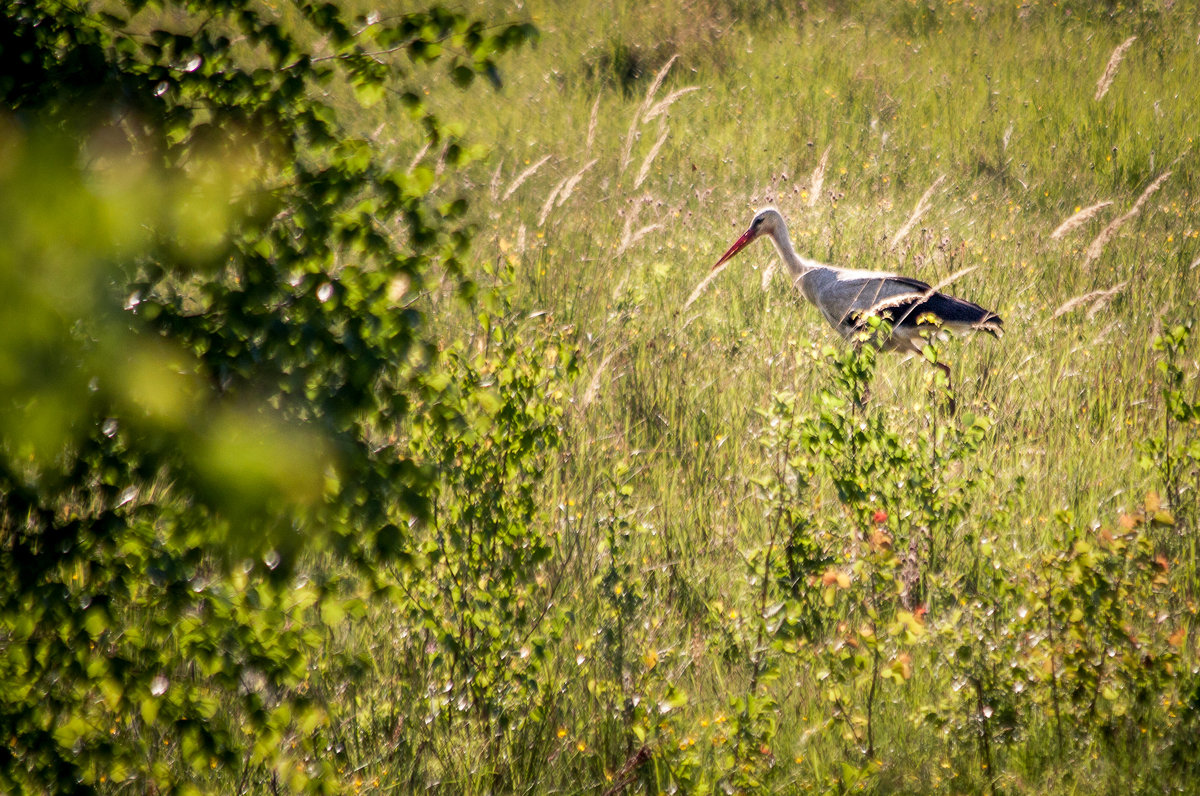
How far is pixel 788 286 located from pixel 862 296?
959 mm

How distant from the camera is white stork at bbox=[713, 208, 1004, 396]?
5.54 meters

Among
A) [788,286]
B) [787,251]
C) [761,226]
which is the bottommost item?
[788,286]

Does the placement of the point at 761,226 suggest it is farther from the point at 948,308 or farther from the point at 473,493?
the point at 473,493

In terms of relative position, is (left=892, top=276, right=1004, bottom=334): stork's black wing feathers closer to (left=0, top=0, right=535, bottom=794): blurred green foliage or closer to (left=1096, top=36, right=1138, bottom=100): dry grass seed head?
(left=1096, top=36, right=1138, bottom=100): dry grass seed head

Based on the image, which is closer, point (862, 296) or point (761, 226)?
point (862, 296)

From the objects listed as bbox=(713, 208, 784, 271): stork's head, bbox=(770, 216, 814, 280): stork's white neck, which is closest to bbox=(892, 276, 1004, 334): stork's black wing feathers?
bbox=(770, 216, 814, 280): stork's white neck

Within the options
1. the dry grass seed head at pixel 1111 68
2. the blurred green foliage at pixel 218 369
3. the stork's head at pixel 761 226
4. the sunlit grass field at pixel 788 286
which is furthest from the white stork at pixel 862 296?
the blurred green foliage at pixel 218 369

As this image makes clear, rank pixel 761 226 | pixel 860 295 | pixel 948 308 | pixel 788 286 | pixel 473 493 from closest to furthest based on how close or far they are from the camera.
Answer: pixel 473 493
pixel 948 308
pixel 860 295
pixel 761 226
pixel 788 286

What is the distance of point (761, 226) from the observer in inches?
260

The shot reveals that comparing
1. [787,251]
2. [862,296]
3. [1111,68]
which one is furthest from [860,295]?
[1111,68]

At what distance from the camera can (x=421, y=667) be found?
9.43ft

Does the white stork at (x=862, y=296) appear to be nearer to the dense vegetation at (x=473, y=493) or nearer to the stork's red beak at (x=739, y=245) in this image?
the stork's red beak at (x=739, y=245)

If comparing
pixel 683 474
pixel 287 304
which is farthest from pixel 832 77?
pixel 287 304

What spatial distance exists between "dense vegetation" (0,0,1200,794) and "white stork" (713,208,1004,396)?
199 millimetres
